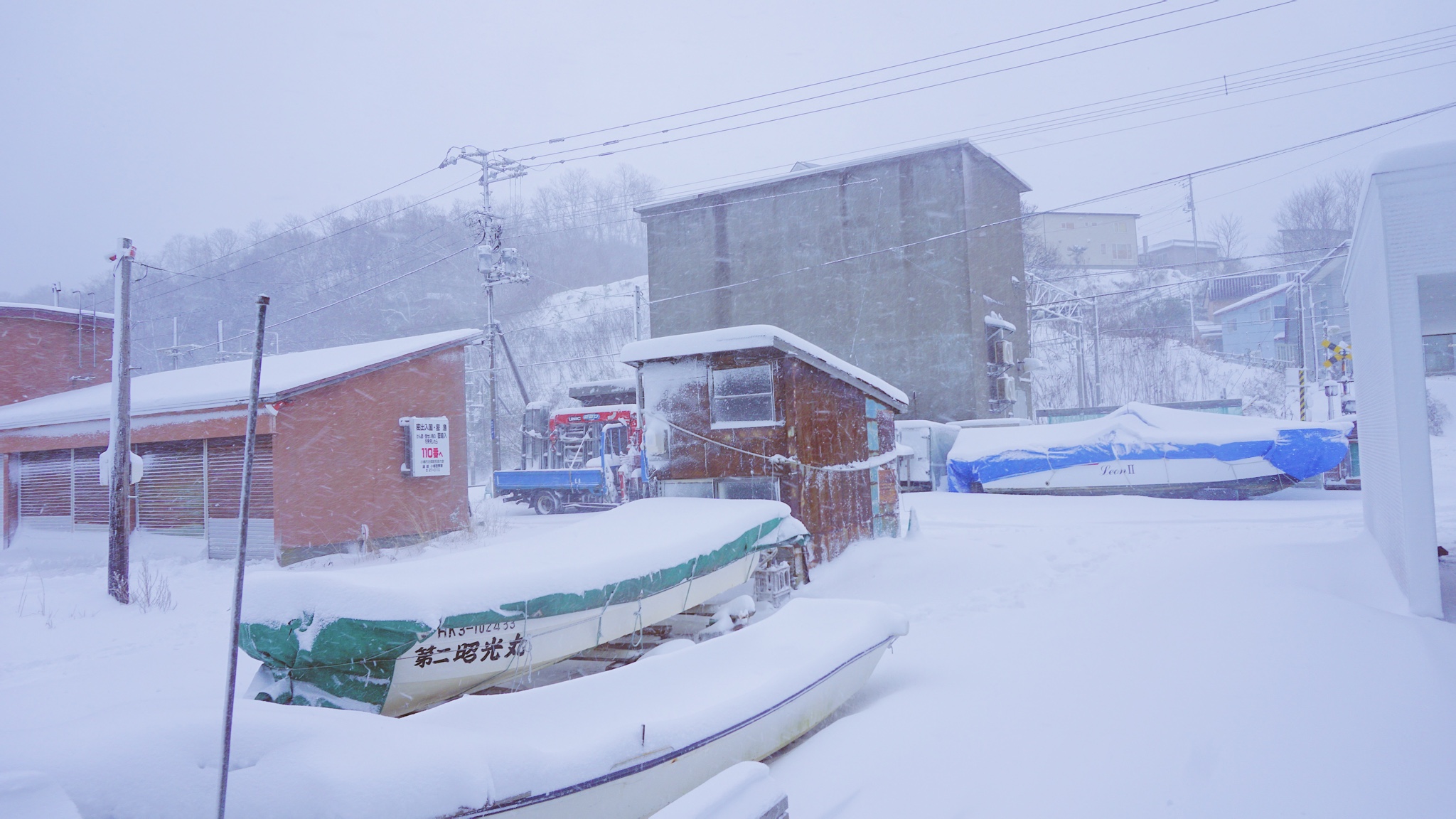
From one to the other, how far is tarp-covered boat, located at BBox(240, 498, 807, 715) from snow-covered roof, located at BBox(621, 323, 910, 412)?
265cm

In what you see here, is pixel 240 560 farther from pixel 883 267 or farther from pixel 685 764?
pixel 883 267

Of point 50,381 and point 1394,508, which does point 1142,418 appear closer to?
point 1394,508

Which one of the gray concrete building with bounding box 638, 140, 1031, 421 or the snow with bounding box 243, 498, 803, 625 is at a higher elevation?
the gray concrete building with bounding box 638, 140, 1031, 421

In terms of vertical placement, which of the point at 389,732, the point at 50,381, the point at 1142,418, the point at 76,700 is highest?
the point at 50,381

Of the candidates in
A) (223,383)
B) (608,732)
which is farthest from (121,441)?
(608,732)

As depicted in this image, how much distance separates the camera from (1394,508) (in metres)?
7.40

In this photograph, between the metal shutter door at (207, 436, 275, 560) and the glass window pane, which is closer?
the glass window pane

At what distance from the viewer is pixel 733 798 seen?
298 centimetres

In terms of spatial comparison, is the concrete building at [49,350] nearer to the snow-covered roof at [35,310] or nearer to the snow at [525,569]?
the snow-covered roof at [35,310]

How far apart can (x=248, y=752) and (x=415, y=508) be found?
46.5 feet

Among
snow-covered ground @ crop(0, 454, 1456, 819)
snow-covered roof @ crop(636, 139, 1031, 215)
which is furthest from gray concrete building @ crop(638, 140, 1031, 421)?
snow-covered ground @ crop(0, 454, 1456, 819)

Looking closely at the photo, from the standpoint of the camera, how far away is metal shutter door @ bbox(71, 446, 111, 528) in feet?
54.5

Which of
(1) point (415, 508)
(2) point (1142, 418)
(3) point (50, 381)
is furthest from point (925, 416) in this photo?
(3) point (50, 381)

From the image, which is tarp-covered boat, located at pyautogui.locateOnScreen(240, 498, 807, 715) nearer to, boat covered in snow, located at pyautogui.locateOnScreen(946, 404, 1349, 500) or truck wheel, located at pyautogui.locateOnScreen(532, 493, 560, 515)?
boat covered in snow, located at pyautogui.locateOnScreen(946, 404, 1349, 500)
